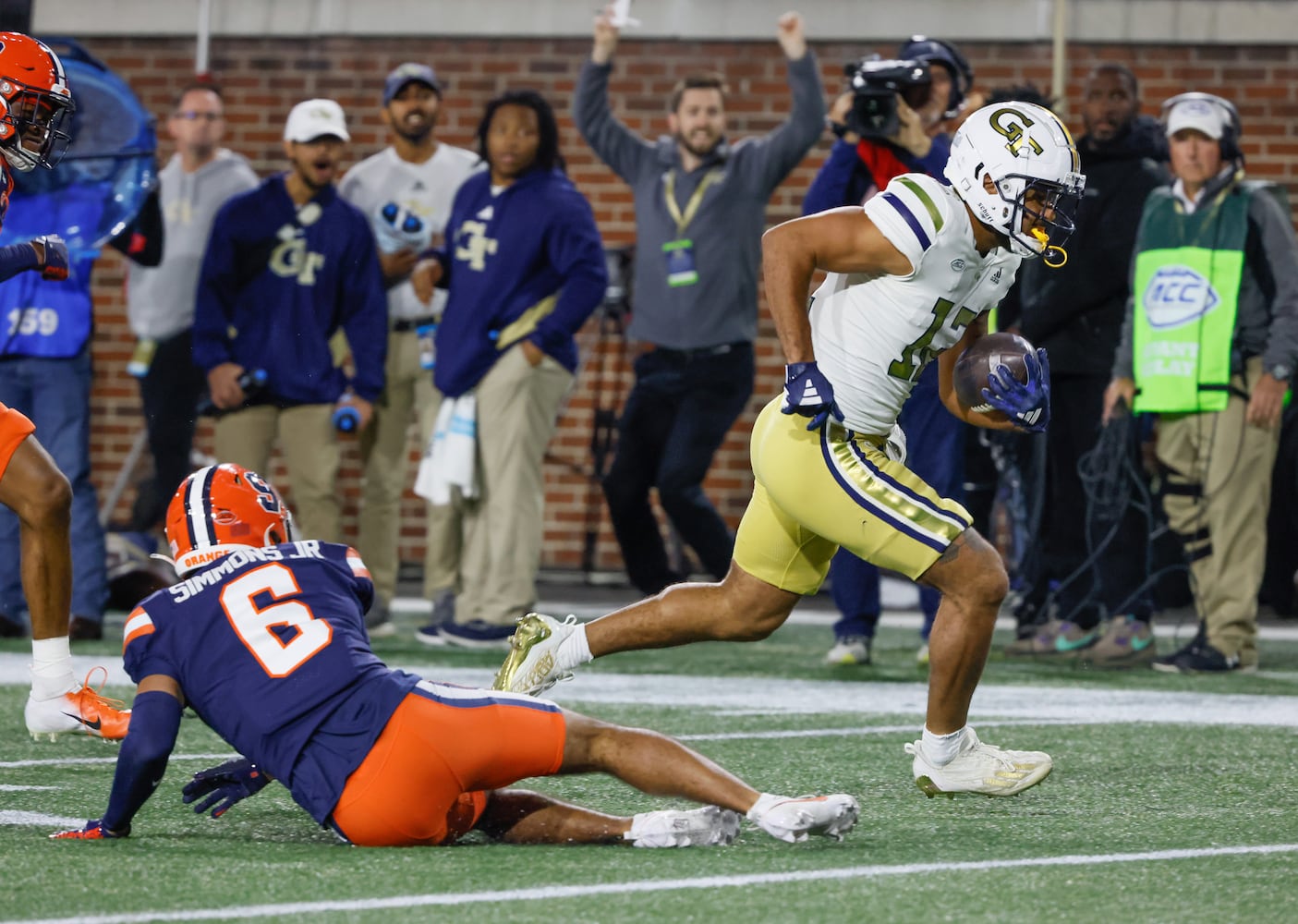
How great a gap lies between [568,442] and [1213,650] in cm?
527

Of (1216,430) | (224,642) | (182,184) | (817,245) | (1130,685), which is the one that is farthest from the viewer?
(182,184)

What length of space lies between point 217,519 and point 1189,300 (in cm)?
543

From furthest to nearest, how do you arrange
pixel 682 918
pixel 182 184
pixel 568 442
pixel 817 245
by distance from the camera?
pixel 568 442, pixel 182 184, pixel 817 245, pixel 682 918

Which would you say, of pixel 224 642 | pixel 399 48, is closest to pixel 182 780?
pixel 224 642

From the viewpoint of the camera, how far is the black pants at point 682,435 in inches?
362

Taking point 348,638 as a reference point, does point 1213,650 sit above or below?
below

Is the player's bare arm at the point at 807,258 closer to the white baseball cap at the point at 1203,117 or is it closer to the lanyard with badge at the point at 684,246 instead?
the white baseball cap at the point at 1203,117

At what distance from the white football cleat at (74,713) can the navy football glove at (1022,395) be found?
2511mm

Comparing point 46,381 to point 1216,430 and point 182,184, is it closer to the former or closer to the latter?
point 182,184

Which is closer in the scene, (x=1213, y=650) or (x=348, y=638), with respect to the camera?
(x=348, y=638)

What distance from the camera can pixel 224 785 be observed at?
14.4 feet

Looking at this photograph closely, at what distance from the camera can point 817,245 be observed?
5137 millimetres

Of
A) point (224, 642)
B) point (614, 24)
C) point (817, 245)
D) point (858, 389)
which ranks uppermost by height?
point (614, 24)

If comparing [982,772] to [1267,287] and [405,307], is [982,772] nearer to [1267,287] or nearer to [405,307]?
[1267,287]
